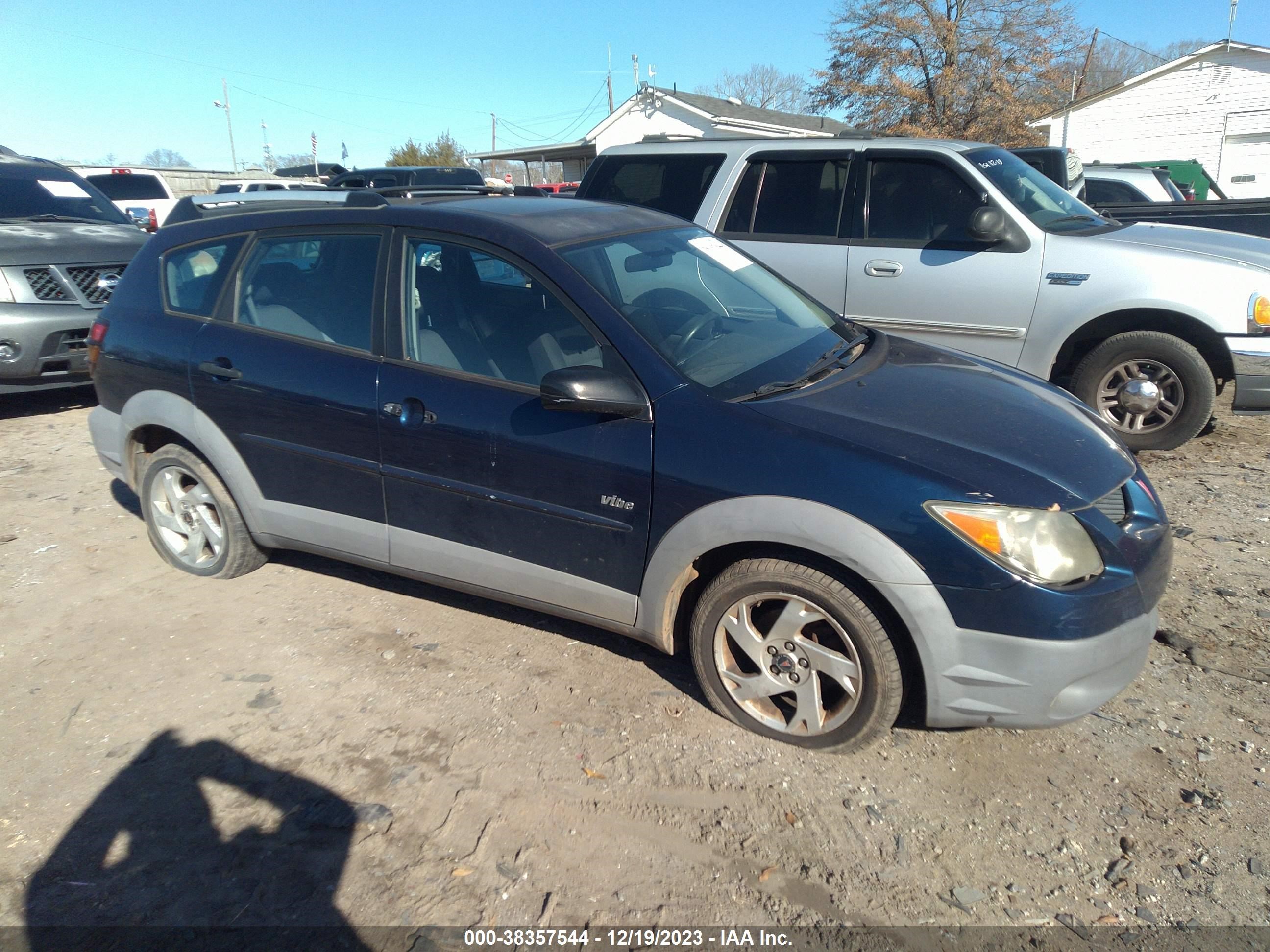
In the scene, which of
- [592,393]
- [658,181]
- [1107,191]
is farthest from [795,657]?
[1107,191]

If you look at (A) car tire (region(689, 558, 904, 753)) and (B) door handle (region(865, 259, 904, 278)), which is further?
(B) door handle (region(865, 259, 904, 278))

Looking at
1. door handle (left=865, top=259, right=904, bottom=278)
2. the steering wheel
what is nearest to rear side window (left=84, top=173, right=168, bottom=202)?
door handle (left=865, top=259, right=904, bottom=278)

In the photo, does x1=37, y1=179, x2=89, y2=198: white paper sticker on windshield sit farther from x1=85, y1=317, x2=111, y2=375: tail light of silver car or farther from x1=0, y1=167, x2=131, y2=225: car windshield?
x1=85, y1=317, x2=111, y2=375: tail light of silver car

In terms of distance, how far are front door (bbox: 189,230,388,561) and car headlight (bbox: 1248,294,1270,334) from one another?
495 cm

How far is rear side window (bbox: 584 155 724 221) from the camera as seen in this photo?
6547 mm

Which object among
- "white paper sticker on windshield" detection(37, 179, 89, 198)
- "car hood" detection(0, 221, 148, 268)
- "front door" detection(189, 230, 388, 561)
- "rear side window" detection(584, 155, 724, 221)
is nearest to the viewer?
"front door" detection(189, 230, 388, 561)

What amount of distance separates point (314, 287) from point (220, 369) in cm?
56

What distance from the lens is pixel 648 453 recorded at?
2.94 metres

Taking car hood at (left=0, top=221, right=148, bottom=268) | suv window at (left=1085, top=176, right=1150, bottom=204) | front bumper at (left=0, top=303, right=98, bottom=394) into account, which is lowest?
front bumper at (left=0, top=303, right=98, bottom=394)

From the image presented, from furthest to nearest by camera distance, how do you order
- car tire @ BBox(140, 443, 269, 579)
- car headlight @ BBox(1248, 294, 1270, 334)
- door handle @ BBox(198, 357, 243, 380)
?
car headlight @ BBox(1248, 294, 1270, 334), car tire @ BBox(140, 443, 269, 579), door handle @ BBox(198, 357, 243, 380)

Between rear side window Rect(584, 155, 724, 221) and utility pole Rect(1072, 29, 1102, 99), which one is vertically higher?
utility pole Rect(1072, 29, 1102, 99)

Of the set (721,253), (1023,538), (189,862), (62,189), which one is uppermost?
(62,189)

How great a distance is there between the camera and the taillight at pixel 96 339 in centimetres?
429

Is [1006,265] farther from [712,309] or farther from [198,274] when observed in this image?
[198,274]
